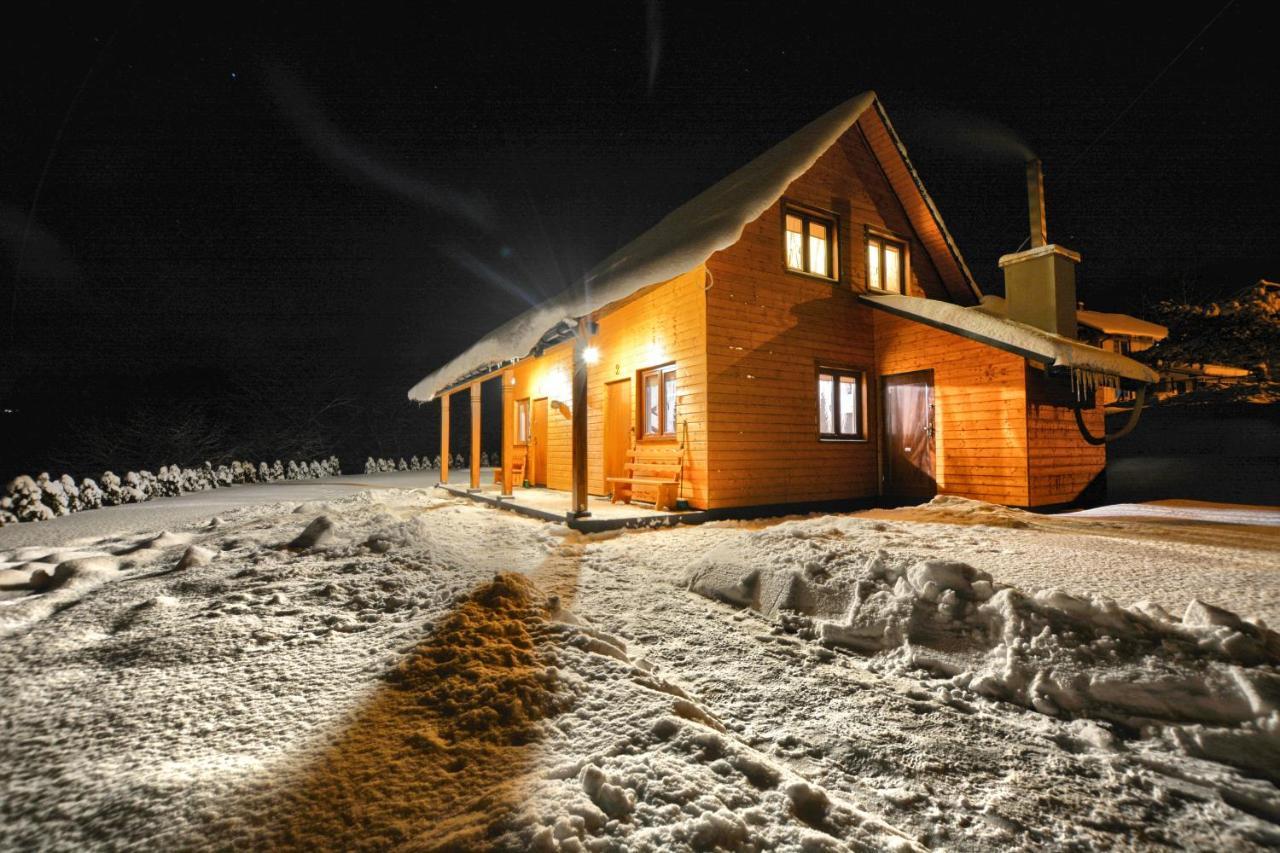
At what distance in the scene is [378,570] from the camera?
4414mm

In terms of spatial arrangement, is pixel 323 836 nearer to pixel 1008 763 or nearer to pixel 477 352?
pixel 1008 763

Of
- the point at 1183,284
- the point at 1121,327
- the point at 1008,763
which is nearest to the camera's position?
the point at 1008,763

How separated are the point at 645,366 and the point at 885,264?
5.53 m

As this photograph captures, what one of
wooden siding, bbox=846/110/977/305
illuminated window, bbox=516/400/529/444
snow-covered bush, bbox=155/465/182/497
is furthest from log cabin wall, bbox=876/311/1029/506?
snow-covered bush, bbox=155/465/182/497

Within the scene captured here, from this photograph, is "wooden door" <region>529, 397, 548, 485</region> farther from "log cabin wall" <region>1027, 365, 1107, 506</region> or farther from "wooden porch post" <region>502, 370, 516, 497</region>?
"log cabin wall" <region>1027, 365, 1107, 506</region>

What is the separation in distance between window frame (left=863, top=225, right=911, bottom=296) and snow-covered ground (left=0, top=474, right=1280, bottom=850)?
7.11 metres

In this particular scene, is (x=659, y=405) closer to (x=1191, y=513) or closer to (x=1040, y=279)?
(x=1040, y=279)

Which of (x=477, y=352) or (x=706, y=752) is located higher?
(x=477, y=352)

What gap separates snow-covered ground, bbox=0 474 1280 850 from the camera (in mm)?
1609

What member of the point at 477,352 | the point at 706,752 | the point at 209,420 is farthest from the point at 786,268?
the point at 209,420

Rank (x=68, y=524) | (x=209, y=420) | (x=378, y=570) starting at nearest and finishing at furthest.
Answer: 1. (x=378, y=570)
2. (x=68, y=524)
3. (x=209, y=420)

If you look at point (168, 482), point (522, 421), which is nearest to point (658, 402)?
point (522, 421)

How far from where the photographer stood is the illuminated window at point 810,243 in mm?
9172

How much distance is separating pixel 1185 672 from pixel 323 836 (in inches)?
142
